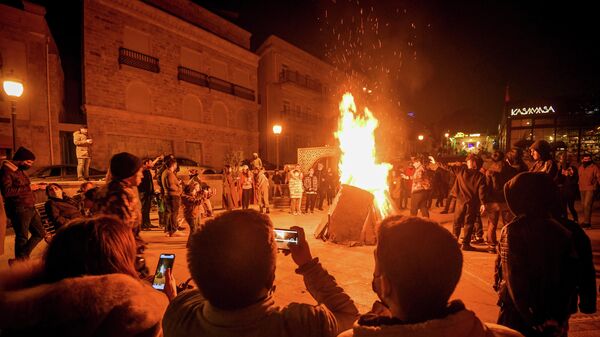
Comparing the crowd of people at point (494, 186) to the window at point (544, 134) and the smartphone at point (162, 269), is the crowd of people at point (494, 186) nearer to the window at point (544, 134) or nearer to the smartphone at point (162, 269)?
the smartphone at point (162, 269)

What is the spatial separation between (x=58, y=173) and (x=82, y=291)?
1616 centimetres

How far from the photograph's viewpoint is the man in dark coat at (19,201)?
5355 millimetres

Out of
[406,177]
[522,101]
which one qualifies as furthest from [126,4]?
[522,101]

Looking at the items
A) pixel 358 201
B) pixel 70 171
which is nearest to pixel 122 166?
pixel 358 201

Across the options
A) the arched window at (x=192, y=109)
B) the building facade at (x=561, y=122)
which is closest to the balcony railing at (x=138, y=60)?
the arched window at (x=192, y=109)

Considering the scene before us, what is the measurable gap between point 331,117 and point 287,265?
29425 mm

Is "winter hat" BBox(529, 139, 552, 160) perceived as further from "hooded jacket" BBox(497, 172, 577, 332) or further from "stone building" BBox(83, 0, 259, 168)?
"stone building" BBox(83, 0, 259, 168)

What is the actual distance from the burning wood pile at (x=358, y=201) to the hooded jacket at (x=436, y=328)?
6.51 metres

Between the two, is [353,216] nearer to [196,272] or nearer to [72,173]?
[196,272]

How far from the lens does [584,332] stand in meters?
3.47

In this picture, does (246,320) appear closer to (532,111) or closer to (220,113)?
(220,113)

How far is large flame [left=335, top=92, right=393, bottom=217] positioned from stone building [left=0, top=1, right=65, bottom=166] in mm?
16220

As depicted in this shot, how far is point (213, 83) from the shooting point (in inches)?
927

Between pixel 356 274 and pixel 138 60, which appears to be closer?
pixel 356 274
